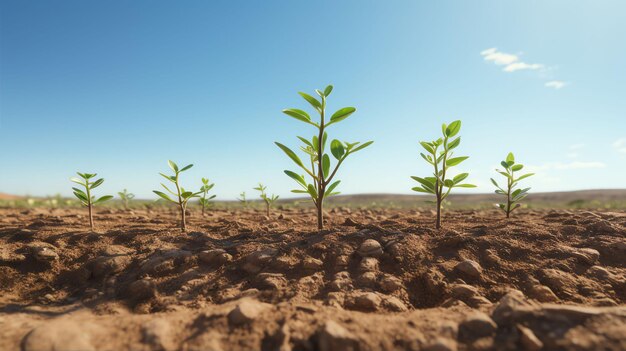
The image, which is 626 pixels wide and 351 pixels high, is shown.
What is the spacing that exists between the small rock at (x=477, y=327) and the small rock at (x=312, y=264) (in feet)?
3.21

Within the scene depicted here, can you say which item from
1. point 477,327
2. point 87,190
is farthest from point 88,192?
point 477,327

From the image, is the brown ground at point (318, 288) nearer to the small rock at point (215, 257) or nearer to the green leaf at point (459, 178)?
the small rock at point (215, 257)

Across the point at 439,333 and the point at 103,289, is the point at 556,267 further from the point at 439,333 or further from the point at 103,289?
the point at 103,289

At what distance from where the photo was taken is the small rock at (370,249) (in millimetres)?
2293

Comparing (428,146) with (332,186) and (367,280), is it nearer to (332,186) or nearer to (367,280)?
(332,186)

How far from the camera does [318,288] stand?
1919 mm

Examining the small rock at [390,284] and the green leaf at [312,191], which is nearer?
the small rock at [390,284]

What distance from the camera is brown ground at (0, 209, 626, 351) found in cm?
135

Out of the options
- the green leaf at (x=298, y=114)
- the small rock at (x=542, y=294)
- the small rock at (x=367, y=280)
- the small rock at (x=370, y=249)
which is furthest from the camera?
the green leaf at (x=298, y=114)

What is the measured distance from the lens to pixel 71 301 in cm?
195

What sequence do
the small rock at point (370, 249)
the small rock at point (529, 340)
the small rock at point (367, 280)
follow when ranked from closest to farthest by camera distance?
the small rock at point (529, 340)
the small rock at point (367, 280)
the small rock at point (370, 249)

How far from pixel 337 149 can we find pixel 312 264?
45.5 inches

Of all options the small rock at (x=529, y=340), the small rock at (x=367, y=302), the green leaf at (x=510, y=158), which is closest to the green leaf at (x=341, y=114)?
the small rock at (x=367, y=302)

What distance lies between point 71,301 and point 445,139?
3424 millimetres
